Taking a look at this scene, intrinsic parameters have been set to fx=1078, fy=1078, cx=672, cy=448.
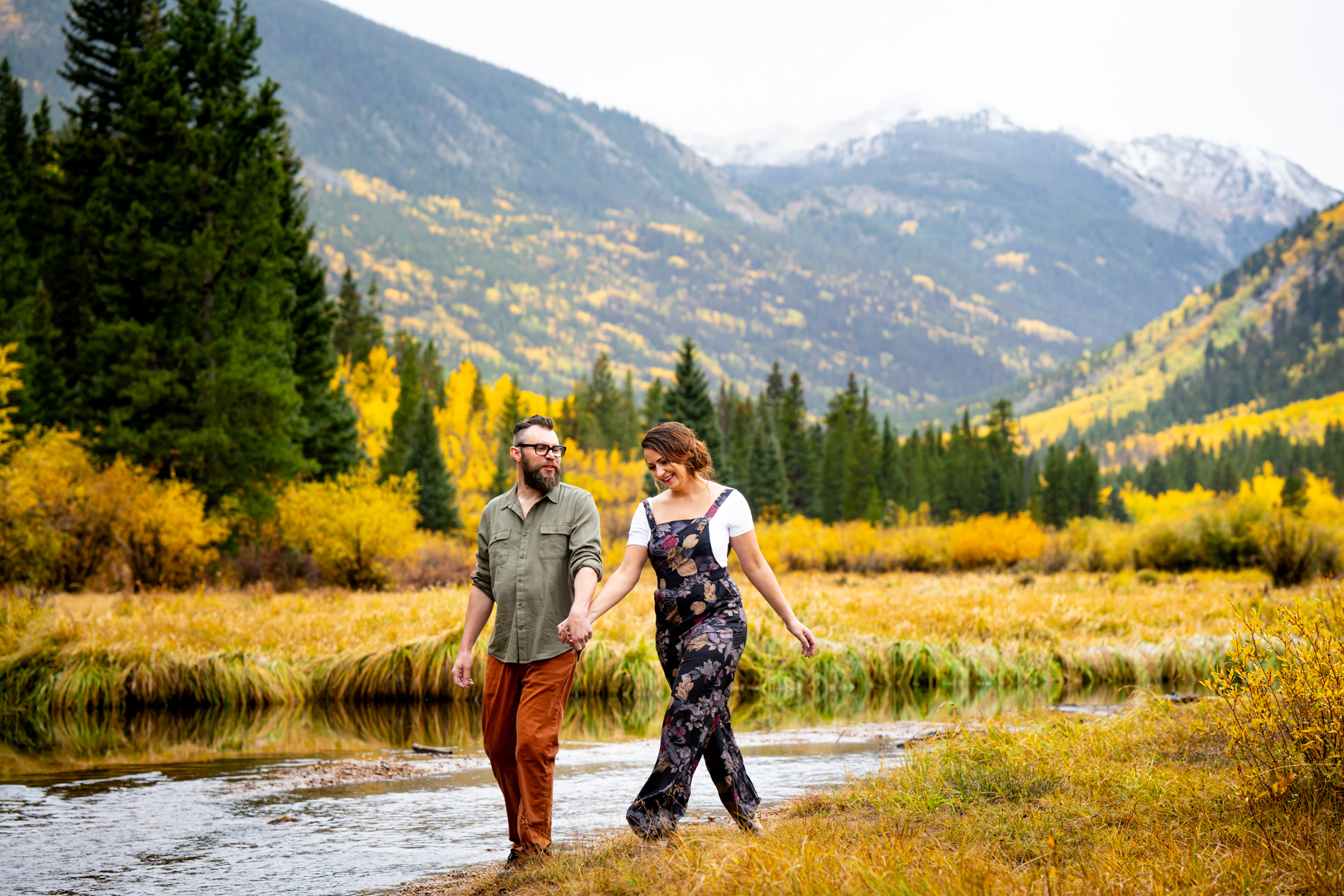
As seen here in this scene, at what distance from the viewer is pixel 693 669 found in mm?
5562

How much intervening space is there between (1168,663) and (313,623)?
13.0 m

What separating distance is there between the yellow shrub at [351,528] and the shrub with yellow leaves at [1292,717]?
68.1 ft

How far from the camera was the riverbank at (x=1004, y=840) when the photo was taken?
434 cm

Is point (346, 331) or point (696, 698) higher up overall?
point (346, 331)

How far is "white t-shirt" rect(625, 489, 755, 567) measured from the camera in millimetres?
5754

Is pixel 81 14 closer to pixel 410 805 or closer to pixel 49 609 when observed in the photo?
pixel 49 609

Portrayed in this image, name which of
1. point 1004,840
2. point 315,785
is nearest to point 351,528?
point 315,785

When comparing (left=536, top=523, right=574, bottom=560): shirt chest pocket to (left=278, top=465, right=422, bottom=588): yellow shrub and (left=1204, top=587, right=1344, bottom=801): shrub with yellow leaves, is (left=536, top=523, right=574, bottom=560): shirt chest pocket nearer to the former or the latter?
(left=1204, top=587, right=1344, bottom=801): shrub with yellow leaves

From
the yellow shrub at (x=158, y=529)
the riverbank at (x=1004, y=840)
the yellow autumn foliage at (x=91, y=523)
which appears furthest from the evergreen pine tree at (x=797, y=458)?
the riverbank at (x=1004, y=840)

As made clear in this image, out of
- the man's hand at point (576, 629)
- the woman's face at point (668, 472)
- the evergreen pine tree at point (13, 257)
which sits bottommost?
the man's hand at point (576, 629)

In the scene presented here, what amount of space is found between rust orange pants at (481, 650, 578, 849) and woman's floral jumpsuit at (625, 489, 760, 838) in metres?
0.49

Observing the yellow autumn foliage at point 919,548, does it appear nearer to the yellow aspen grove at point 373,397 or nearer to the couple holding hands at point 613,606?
the yellow aspen grove at point 373,397

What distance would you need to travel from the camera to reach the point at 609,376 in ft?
348

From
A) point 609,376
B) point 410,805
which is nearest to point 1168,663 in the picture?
point 410,805
